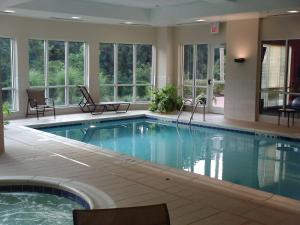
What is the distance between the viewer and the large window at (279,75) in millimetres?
10164

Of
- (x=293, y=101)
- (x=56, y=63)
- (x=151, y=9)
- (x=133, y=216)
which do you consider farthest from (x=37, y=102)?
(x=133, y=216)

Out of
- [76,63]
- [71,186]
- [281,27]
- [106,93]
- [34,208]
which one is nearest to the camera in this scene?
[34,208]

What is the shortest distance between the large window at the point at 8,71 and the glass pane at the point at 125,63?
3501 mm

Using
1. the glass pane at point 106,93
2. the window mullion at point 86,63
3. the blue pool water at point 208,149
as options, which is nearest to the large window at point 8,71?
the blue pool water at point 208,149

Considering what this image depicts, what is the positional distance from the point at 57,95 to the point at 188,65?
4246mm

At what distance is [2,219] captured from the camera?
174 inches

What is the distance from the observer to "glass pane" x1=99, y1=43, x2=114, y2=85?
1274 centimetres

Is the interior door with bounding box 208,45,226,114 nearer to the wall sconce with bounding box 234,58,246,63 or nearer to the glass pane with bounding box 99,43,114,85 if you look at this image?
the wall sconce with bounding box 234,58,246,63

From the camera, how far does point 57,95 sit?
12.0 m

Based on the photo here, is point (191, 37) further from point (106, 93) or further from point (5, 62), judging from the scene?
point (5, 62)

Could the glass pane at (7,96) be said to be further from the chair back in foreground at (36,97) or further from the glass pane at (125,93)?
the glass pane at (125,93)

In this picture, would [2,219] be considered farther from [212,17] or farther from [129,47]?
[129,47]

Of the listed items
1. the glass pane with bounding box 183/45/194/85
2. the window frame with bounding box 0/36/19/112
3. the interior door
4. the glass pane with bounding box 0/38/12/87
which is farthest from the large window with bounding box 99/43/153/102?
the glass pane with bounding box 0/38/12/87

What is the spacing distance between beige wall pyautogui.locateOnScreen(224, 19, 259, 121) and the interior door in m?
0.71
